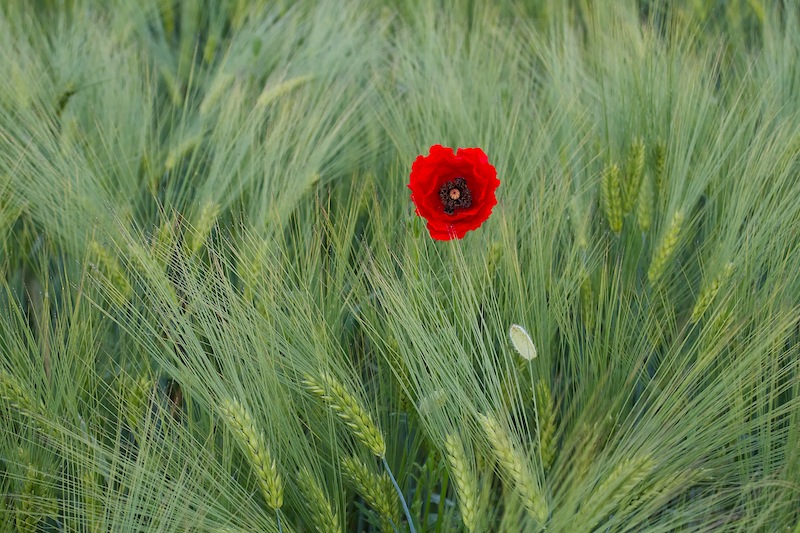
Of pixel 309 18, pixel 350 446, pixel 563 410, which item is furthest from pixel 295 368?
pixel 309 18

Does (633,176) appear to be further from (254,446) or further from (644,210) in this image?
(254,446)

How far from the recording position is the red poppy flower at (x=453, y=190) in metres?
0.88

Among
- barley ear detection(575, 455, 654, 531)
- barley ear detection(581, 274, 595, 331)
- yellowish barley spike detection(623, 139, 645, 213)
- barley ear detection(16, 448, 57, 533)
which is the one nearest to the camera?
barley ear detection(575, 455, 654, 531)

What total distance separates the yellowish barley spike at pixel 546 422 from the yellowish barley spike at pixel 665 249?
0.71 ft

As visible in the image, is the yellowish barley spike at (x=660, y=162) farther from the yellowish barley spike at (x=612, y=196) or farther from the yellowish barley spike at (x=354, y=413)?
the yellowish barley spike at (x=354, y=413)

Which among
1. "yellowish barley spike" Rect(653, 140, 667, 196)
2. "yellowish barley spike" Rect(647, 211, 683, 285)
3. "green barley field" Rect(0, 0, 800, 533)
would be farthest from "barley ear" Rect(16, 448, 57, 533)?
"yellowish barley spike" Rect(653, 140, 667, 196)

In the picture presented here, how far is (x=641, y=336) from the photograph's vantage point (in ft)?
3.06

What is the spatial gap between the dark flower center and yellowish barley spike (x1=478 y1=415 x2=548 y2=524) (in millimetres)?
258

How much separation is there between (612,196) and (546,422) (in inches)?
13.2

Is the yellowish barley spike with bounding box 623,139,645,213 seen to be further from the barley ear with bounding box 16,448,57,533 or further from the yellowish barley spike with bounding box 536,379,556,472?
the barley ear with bounding box 16,448,57,533

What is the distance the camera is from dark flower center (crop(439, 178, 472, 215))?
0.90 meters

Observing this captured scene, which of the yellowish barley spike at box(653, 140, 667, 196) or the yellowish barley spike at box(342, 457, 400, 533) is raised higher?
the yellowish barley spike at box(653, 140, 667, 196)

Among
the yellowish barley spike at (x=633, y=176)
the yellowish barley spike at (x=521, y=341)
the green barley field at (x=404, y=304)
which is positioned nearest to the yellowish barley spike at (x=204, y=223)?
the green barley field at (x=404, y=304)

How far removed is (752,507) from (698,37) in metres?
1.22
